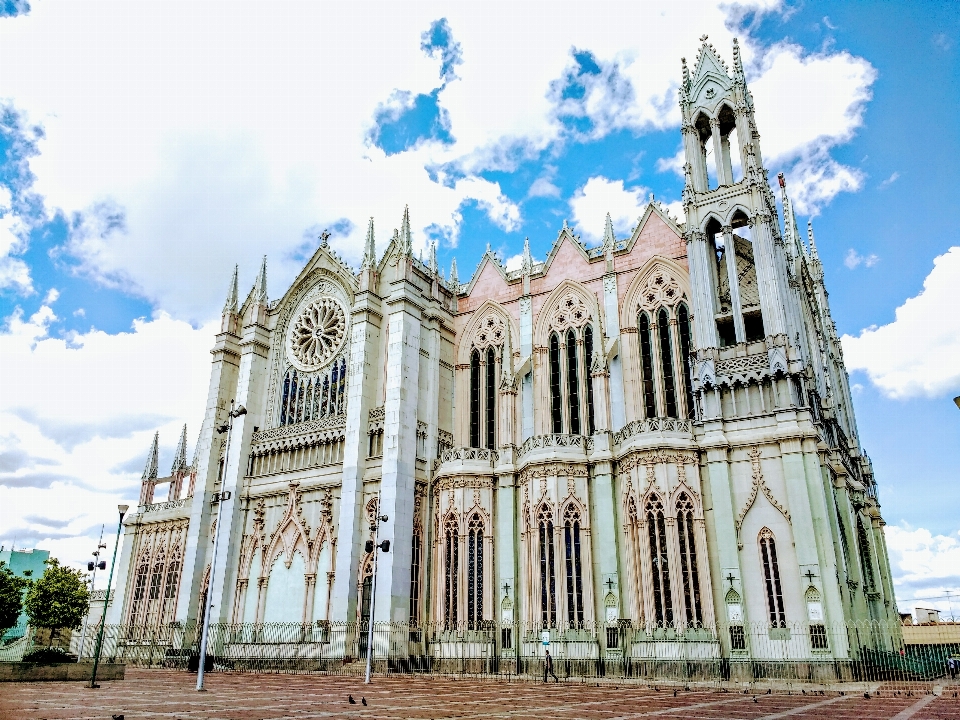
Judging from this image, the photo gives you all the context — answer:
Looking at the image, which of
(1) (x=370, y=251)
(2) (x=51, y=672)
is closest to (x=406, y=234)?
(1) (x=370, y=251)

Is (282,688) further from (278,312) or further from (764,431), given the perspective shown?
(278,312)

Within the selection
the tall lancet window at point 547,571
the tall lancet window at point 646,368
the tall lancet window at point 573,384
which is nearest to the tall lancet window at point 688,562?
the tall lancet window at point 646,368

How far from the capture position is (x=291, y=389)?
1705 inches

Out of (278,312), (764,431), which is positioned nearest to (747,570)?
(764,431)

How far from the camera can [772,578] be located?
27.5 meters

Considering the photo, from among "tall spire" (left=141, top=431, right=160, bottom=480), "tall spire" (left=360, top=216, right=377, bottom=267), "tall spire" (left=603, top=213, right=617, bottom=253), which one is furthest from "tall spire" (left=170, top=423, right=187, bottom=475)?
"tall spire" (left=603, top=213, right=617, bottom=253)

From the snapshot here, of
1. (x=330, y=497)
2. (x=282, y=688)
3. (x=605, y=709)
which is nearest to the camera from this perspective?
(x=605, y=709)

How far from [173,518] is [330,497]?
1341 centimetres

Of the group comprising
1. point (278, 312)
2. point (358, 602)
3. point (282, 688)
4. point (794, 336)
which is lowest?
point (282, 688)

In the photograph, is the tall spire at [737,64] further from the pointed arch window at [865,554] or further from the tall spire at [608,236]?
the pointed arch window at [865,554]

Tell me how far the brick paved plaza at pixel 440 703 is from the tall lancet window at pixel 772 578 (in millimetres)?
5980

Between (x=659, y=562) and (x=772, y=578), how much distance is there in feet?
13.7

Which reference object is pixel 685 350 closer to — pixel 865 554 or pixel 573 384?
pixel 573 384

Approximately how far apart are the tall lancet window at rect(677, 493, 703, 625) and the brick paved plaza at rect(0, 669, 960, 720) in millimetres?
5913
